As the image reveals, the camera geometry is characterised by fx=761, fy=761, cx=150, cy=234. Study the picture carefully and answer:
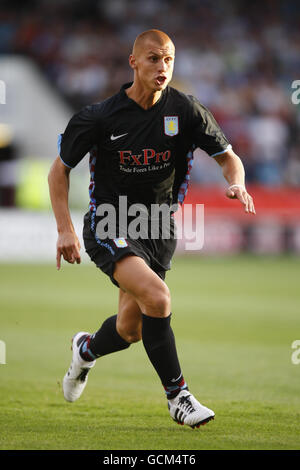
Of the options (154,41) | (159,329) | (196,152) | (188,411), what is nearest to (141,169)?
(154,41)

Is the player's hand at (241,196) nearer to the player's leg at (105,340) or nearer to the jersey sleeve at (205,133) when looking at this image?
the jersey sleeve at (205,133)

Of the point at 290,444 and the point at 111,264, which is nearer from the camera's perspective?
the point at 290,444

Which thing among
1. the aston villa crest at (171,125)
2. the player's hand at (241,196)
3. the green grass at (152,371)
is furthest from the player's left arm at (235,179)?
the green grass at (152,371)

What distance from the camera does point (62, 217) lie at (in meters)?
5.10

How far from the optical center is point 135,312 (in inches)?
208

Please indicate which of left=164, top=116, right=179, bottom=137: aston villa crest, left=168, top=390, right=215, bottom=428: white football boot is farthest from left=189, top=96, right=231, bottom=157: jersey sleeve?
left=168, top=390, right=215, bottom=428: white football boot

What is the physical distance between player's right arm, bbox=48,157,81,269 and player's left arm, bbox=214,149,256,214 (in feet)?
3.46

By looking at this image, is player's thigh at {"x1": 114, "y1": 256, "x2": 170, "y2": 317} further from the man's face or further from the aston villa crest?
the man's face

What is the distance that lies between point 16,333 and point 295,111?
48.3ft

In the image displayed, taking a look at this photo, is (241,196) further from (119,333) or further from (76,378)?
(76,378)

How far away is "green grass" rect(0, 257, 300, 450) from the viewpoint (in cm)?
462

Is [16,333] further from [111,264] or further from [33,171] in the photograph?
[33,171]

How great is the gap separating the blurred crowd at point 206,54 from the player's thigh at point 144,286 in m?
15.5

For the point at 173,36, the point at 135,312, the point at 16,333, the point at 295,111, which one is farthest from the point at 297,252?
the point at 135,312
